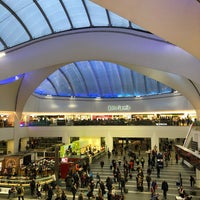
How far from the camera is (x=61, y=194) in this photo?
1413 centimetres

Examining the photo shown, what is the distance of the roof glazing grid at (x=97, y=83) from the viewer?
1406 inches

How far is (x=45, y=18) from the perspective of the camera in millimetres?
18641

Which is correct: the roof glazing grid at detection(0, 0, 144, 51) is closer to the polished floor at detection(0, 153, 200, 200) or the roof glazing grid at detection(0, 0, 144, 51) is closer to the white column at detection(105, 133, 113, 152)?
the polished floor at detection(0, 153, 200, 200)

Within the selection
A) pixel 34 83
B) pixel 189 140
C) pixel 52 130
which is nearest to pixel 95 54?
pixel 34 83

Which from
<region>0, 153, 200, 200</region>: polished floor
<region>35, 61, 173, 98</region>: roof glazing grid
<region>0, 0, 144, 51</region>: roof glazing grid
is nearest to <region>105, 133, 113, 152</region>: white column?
<region>0, 153, 200, 200</region>: polished floor

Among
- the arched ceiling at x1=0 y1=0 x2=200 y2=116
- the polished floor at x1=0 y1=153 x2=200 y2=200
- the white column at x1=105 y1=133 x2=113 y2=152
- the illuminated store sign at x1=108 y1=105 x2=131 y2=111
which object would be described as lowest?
the polished floor at x1=0 y1=153 x2=200 y2=200

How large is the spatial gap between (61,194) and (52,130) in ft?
68.4

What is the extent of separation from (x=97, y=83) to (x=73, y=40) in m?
20.2

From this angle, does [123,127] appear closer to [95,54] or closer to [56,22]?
[95,54]

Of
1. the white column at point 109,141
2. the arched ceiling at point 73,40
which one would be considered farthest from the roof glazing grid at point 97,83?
the arched ceiling at point 73,40

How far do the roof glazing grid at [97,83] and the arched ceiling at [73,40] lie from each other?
15.3m

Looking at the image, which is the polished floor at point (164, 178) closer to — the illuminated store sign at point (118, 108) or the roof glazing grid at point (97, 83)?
the illuminated store sign at point (118, 108)

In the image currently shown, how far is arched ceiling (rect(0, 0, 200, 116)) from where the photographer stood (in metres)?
16.4

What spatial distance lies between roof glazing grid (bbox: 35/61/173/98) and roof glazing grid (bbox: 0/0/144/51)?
50.2 feet
